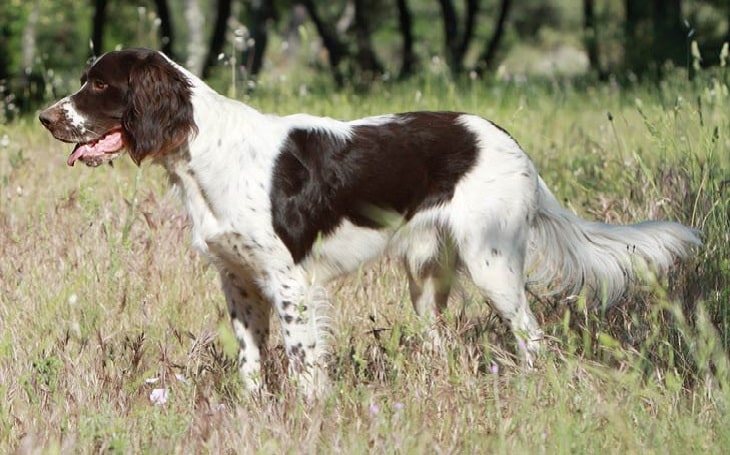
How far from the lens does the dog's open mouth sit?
14.2ft

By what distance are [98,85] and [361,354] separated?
1.43 metres

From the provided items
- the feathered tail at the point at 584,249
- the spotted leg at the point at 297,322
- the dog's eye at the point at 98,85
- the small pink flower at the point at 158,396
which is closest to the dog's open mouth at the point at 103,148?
the dog's eye at the point at 98,85

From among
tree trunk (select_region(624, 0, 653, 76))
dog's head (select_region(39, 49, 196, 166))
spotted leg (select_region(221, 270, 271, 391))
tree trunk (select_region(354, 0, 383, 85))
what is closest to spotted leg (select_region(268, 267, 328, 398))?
spotted leg (select_region(221, 270, 271, 391))

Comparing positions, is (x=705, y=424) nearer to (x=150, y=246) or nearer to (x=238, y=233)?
(x=238, y=233)

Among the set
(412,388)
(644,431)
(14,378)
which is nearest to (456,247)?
(412,388)

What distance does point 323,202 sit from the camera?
439 centimetres

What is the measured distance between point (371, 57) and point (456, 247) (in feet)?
49.0

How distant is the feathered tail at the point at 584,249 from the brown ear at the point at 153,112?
5.09 feet

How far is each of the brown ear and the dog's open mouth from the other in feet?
0.24

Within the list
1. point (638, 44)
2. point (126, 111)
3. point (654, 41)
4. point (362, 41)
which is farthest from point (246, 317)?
point (362, 41)

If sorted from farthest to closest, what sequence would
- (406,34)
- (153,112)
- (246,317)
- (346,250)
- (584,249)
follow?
(406,34) < (584,249) < (246,317) < (346,250) < (153,112)

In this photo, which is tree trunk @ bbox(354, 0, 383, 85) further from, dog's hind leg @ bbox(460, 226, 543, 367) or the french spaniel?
dog's hind leg @ bbox(460, 226, 543, 367)

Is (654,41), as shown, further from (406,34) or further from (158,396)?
(158,396)

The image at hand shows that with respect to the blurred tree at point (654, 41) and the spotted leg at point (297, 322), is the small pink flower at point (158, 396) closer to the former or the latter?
the spotted leg at point (297, 322)
